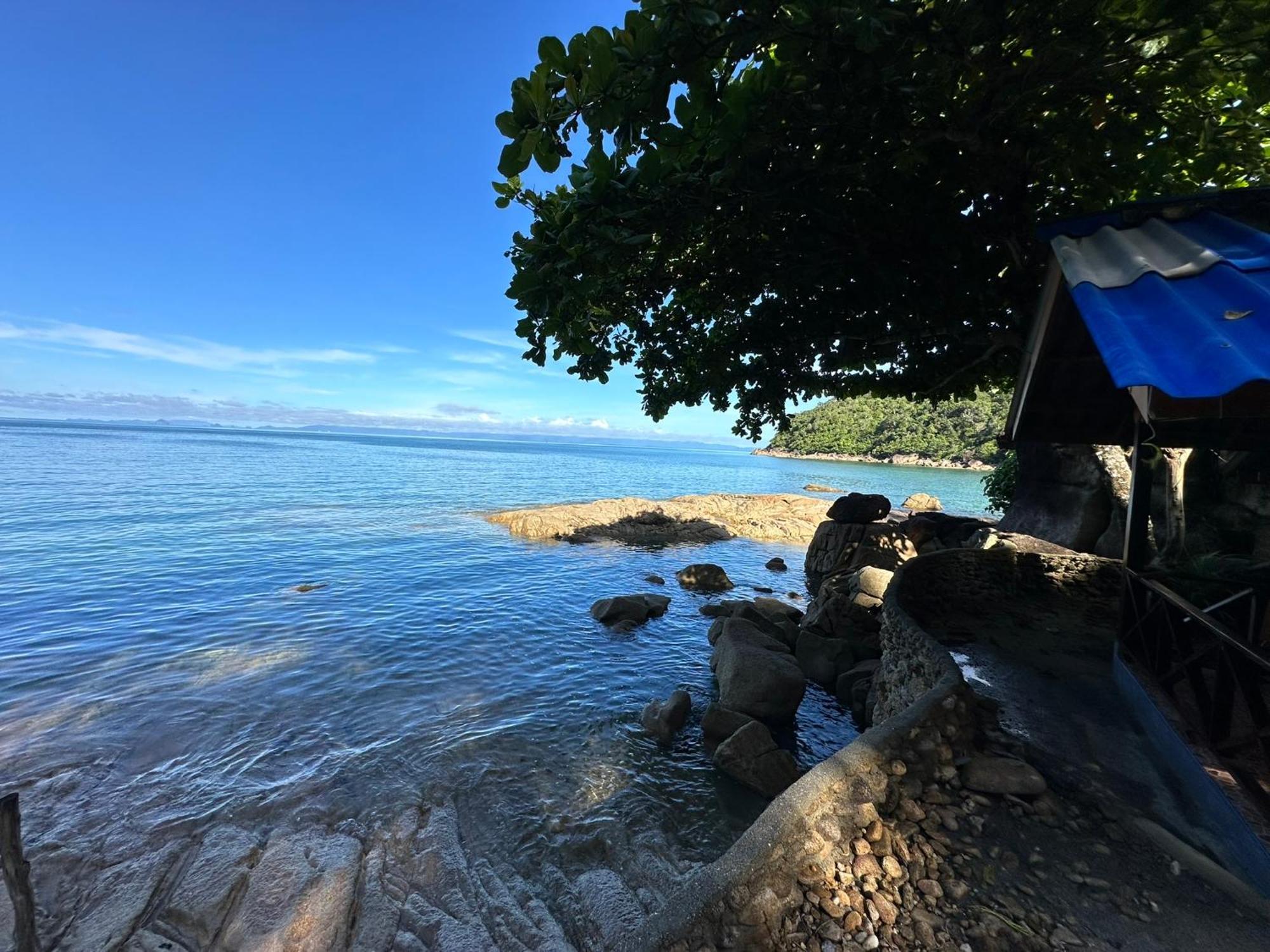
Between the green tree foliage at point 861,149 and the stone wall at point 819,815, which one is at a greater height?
the green tree foliage at point 861,149

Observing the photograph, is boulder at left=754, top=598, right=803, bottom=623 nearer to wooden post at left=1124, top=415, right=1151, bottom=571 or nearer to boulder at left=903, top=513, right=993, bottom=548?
boulder at left=903, top=513, right=993, bottom=548

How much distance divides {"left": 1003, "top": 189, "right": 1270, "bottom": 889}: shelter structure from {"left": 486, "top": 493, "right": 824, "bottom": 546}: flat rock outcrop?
20626 millimetres

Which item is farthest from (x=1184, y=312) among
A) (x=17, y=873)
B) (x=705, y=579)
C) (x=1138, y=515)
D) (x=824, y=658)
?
(x=705, y=579)

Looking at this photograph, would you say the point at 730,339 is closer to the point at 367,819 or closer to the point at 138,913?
the point at 367,819

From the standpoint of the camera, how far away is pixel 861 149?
20.4ft

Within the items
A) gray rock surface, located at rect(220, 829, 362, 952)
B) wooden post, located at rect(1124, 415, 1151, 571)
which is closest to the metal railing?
wooden post, located at rect(1124, 415, 1151, 571)

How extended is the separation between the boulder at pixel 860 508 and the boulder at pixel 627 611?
353 inches

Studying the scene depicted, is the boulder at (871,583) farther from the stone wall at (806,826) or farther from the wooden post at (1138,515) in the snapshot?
the stone wall at (806,826)

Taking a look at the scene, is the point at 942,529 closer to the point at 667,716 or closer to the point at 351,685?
the point at 667,716

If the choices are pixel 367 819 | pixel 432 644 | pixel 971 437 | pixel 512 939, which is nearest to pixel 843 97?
pixel 512 939

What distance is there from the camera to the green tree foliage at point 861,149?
4.04 meters

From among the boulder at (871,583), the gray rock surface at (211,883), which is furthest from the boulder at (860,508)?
the gray rock surface at (211,883)

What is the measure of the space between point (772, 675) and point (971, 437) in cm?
11421

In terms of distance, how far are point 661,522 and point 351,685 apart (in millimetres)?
20851
